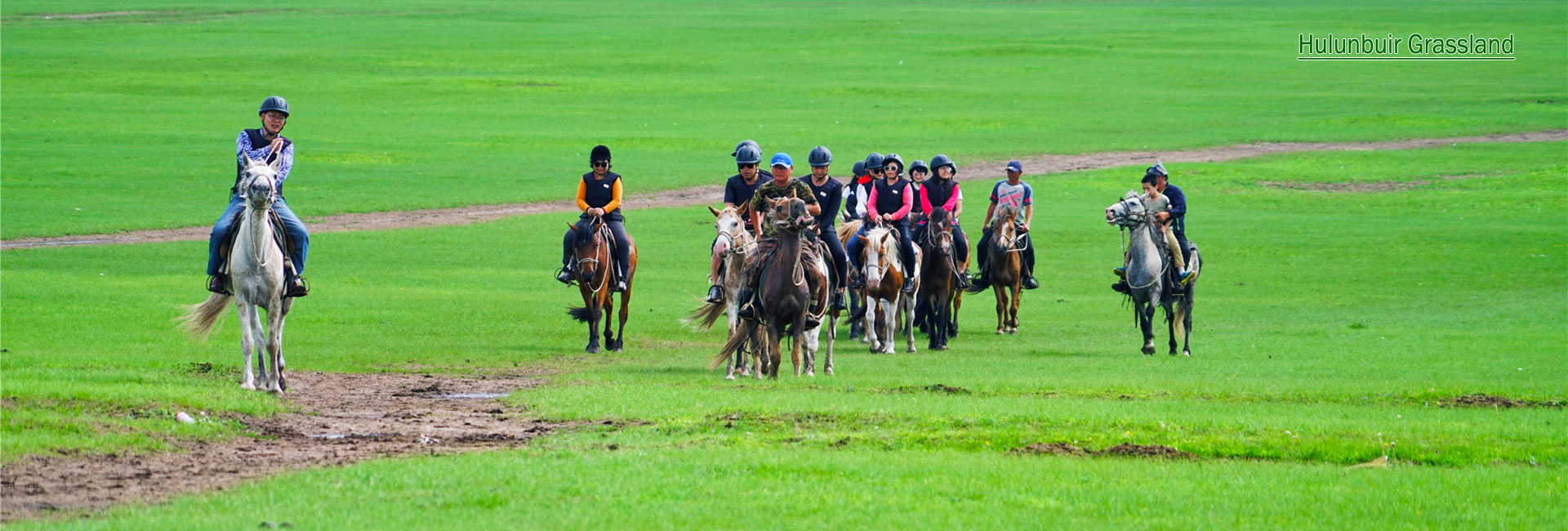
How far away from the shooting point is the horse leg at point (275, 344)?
45.6 feet

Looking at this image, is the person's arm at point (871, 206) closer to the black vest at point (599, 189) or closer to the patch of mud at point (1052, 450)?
the black vest at point (599, 189)

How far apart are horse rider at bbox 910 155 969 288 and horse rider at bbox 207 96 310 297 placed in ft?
29.0

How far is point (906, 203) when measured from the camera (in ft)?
62.3

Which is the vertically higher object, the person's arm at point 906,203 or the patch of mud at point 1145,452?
the person's arm at point 906,203

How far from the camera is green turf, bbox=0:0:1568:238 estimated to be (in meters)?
40.6

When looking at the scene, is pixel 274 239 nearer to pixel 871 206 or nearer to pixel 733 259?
pixel 733 259

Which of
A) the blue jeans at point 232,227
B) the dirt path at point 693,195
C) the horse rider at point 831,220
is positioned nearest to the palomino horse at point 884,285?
the horse rider at point 831,220

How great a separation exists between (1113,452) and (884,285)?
820 cm

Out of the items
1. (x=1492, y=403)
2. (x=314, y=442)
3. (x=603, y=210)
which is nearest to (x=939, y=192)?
(x=603, y=210)

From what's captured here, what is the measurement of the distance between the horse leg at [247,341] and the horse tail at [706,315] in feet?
17.5

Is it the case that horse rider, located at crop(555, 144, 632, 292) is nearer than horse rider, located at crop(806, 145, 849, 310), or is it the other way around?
horse rider, located at crop(806, 145, 849, 310)

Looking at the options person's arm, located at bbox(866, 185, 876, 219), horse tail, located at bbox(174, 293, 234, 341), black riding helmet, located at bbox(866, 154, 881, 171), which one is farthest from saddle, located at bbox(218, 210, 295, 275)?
black riding helmet, located at bbox(866, 154, 881, 171)

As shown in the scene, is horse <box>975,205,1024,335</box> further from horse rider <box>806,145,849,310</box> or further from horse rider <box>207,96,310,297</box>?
horse rider <box>207,96,310,297</box>

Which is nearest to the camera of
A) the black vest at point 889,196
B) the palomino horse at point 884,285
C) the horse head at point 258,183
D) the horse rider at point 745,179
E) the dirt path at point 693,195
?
the horse head at point 258,183
